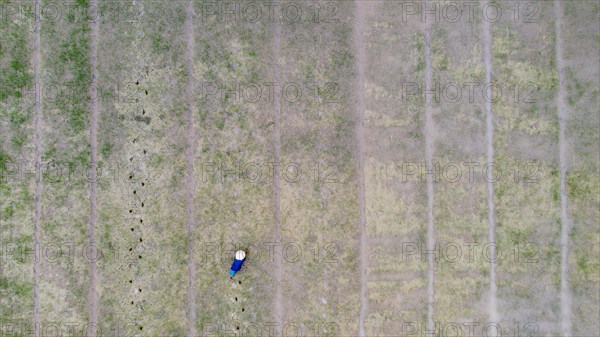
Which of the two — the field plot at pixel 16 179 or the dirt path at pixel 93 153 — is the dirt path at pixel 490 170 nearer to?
the dirt path at pixel 93 153

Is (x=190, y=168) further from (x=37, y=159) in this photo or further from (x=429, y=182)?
(x=429, y=182)

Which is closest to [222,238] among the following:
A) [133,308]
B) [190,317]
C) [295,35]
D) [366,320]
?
[190,317]

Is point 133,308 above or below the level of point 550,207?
below

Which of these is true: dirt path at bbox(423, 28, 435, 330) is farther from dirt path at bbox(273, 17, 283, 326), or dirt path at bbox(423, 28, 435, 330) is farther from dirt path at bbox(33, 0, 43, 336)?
dirt path at bbox(33, 0, 43, 336)

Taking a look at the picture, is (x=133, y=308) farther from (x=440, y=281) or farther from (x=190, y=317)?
(x=440, y=281)

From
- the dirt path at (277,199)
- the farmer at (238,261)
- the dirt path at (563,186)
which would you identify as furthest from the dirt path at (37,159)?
the dirt path at (563,186)

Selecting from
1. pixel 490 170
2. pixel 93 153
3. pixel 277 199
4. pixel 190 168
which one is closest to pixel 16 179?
pixel 93 153

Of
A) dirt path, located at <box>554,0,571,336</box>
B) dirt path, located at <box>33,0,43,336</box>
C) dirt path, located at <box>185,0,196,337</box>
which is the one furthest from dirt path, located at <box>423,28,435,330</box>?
dirt path, located at <box>33,0,43,336</box>
